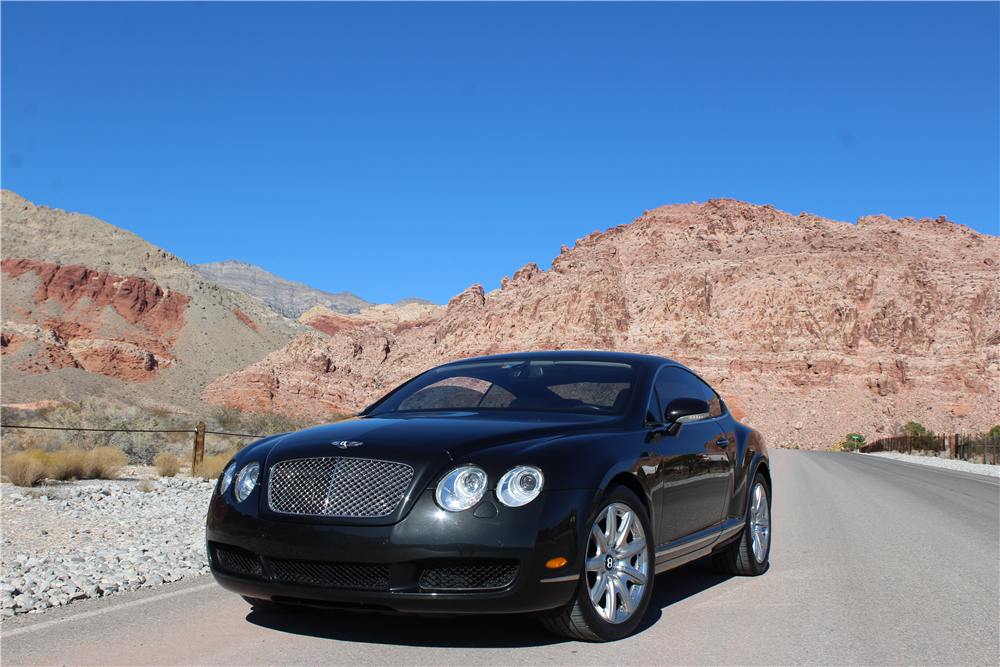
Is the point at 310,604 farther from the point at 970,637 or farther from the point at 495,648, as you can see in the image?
the point at 970,637

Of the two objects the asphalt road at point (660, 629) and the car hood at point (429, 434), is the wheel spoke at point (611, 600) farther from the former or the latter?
the car hood at point (429, 434)

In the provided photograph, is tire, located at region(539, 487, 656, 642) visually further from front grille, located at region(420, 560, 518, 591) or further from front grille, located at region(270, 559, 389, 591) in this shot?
front grille, located at region(270, 559, 389, 591)

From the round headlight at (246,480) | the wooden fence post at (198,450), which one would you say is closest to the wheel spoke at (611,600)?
the round headlight at (246,480)

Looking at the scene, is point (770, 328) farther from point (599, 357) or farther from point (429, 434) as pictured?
point (429, 434)

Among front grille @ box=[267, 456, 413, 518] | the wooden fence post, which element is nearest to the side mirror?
front grille @ box=[267, 456, 413, 518]

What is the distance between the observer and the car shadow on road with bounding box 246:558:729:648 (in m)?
4.05

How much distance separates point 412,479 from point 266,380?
212 feet

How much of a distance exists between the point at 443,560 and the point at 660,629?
5.07ft

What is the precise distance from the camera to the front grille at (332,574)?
11.8 feet

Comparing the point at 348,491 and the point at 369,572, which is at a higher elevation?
the point at 348,491

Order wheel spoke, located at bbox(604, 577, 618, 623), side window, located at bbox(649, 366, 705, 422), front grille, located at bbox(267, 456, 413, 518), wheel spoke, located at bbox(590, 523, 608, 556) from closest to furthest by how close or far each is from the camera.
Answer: front grille, located at bbox(267, 456, 413, 518), wheel spoke, located at bbox(590, 523, 608, 556), wheel spoke, located at bbox(604, 577, 618, 623), side window, located at bbox(649, 366, 705, 422)

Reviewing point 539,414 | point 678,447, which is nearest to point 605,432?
point 539,414

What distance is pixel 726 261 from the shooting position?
85.8m

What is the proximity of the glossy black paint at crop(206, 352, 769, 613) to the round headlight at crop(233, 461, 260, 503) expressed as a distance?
0.15 ft
